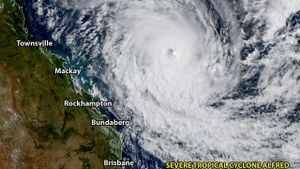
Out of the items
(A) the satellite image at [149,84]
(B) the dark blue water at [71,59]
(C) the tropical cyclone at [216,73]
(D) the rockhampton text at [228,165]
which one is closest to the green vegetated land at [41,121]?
A: (A) the satellite image at [149,84]

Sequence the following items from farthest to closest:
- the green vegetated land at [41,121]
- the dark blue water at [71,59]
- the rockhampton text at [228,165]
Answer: the dark blue water at [71,59], the green vegetated land at [41,121], the rockhampton text at [228,165]

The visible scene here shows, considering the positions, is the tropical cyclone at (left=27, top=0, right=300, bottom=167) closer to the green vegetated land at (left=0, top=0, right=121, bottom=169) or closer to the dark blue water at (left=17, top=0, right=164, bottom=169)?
the dark blue water at (left=17, top=0, right=164, bottom=169)

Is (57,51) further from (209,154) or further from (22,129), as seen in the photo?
(209,154)

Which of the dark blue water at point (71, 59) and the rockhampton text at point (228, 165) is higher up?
the dark blue water at point (71, 59)

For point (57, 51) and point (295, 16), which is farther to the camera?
point (57, 51)

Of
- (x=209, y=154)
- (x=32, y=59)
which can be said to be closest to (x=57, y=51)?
(x=32, y=59)

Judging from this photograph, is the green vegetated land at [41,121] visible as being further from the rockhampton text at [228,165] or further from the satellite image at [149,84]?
the rockhampton text at [228,165]

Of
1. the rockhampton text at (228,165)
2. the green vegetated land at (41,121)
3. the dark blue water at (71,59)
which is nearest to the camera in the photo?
the rockhampton text at (228,165)
